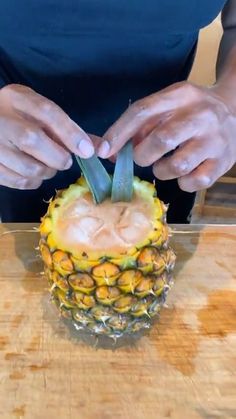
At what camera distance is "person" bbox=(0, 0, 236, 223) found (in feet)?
1.91

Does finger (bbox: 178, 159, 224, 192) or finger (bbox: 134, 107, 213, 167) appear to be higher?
finger (bbox: 134, 107, 213, 167)

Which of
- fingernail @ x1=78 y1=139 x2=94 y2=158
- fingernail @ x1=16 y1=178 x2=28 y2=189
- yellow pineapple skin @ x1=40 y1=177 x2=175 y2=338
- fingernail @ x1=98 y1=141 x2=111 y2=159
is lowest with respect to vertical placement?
yellow pineapple skin @ x1=40 y1=177 x2=175 y2=338

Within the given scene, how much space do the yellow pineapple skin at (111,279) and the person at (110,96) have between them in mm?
73

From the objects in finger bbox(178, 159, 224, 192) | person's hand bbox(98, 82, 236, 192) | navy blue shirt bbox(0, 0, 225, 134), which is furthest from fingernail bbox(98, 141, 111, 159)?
navy blue shirt bbox(0, 0, 225, 134)

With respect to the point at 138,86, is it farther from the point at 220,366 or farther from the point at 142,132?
the point at 220,366

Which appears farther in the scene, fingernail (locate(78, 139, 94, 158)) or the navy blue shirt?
the navy blue shirt

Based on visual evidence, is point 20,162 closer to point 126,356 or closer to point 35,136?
point 35,136

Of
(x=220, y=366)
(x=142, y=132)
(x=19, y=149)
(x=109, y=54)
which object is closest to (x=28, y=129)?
(x=19, y=149)

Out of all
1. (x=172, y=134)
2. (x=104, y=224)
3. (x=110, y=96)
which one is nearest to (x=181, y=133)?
(x=172, y=134)

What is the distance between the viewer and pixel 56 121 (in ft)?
1.85

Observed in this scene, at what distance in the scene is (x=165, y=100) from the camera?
1.93 ft

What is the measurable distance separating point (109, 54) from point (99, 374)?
0.44 metres

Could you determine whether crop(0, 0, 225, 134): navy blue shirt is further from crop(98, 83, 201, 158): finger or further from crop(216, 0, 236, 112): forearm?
crop(98, 83, 201, 158): finger

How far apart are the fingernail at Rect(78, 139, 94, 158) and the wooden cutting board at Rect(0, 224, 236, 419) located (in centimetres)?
24
